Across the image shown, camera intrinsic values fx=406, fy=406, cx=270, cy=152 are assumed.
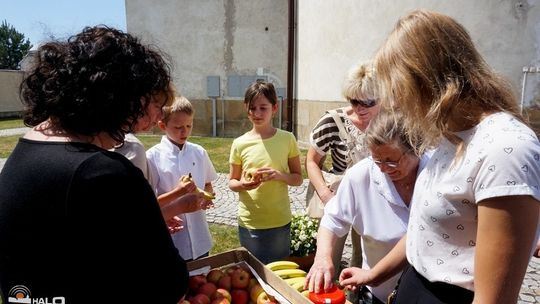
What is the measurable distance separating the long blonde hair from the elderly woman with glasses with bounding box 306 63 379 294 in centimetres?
146

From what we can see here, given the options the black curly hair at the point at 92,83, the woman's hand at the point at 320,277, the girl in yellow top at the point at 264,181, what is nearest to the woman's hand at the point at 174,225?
the girl in yellow top at the point at 264,181

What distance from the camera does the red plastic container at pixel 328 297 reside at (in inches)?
70.5

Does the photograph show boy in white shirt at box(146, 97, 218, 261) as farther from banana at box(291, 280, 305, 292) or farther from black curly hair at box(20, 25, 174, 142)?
black curly hair at box(20, 25, 174, 142)

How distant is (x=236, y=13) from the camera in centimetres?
1552

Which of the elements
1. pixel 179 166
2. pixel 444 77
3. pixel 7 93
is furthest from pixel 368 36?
pixel 7 93

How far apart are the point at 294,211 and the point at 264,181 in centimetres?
321

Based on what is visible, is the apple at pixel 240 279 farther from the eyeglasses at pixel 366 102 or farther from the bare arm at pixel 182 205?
the eyeglasses at pixel 366 102

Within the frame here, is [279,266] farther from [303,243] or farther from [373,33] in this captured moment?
[373,33]

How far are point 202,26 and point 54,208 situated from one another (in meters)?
15.8

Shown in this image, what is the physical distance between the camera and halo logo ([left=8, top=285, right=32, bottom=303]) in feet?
4.16

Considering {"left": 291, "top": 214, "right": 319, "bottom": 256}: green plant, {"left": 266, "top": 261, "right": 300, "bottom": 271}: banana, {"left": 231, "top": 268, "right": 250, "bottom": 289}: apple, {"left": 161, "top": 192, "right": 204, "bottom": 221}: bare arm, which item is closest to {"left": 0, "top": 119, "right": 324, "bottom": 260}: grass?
{"left": 291, "top": 214, "right": 319, "bottom": 256}: green plant

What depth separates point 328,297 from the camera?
5.96 feet

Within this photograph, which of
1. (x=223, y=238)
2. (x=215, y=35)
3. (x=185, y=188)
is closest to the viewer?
(x=185, y=188)

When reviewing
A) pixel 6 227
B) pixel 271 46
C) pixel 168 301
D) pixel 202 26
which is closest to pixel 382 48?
pixel 168 301
